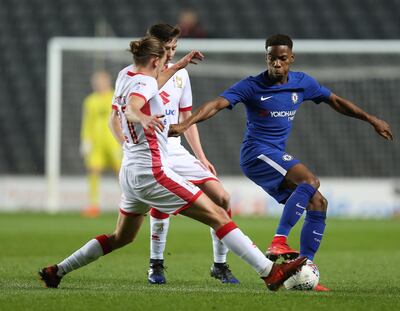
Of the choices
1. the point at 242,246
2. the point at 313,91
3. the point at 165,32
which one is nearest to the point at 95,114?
the point at 313,91

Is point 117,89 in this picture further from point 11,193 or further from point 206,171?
point 11,193

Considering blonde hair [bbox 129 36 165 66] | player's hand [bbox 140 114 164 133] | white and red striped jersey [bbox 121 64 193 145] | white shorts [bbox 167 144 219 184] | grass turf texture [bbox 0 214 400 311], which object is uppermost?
blonde hair [bbox 129 36 165 66]

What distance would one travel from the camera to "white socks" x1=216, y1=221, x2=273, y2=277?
677cm

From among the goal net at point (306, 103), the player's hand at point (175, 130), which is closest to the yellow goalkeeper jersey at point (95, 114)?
the goal net at point (306, 103)

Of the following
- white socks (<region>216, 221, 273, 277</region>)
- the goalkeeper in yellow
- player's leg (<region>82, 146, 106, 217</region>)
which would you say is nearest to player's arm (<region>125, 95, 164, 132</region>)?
white socks (<region>216, 221, 273, 277</region>)

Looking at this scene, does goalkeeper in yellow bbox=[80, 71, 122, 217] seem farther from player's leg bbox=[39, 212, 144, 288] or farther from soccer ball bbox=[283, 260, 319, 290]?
soccer ball bbox=[283, 260, 319, 290]

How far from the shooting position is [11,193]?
63.3ft

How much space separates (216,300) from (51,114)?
12.5 metres

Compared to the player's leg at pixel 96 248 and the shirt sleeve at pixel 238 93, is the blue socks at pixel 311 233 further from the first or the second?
the player's leg at pixel 96 248

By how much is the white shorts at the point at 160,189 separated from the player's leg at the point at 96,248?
1.18 ft

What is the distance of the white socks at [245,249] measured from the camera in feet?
22.2

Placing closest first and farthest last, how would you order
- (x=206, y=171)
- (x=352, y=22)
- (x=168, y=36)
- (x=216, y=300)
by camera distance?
1. (x=216, y=300)
2. (x=168, y=36)
3. (x=206, y=171)
4. (x=352, y=22)

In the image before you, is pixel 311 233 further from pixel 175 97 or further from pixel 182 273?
pixel 182 273

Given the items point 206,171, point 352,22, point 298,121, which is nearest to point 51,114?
point 298,121
